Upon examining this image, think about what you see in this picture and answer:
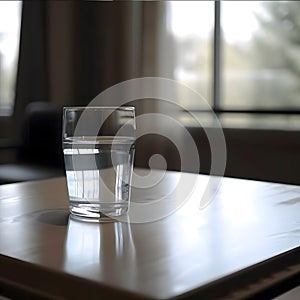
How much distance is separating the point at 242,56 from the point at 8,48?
175 cm

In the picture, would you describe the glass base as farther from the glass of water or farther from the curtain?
the curtain

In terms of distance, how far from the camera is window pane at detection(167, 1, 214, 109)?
3.33 meters

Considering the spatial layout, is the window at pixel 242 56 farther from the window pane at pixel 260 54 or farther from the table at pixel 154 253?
the table at pixel 154 253

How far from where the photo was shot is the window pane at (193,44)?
333cm

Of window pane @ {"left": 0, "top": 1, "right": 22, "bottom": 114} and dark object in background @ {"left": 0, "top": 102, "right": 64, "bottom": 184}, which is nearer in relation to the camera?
dark object in background @ {"left": 0, "top": 102, "right": 64, "bottom": 184}

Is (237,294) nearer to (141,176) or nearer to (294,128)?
(141,176)

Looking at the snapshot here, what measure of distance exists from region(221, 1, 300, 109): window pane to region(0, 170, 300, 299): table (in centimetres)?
202

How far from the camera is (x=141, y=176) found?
1562 mm

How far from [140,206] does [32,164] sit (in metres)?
2.25

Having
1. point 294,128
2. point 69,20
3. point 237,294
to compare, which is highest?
point 69,20

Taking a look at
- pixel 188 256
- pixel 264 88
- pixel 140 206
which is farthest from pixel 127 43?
pixel 188 256

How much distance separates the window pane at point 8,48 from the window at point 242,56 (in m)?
1.31

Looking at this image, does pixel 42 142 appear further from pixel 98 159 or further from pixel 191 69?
pixel 98 159

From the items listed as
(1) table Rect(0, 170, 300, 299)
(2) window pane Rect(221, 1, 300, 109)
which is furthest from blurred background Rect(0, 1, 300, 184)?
(1) table Rect(0, 170, 300, 299)
